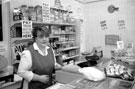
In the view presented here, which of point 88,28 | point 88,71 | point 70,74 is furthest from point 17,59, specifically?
point 88,28

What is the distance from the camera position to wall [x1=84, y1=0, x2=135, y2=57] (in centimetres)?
360

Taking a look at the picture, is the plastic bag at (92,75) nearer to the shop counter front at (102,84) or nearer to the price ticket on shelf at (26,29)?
the shop counter front at (102,84)

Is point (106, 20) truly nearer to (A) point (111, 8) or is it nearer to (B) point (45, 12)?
(A) point (111, 8)

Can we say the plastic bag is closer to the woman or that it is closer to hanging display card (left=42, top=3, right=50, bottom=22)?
the woman

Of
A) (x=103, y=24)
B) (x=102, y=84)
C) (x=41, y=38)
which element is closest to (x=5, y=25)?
(x=41, y=38)

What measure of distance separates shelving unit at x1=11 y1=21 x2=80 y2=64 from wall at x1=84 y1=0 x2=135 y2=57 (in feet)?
3.35

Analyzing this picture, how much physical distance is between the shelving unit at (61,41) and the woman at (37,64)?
0.59m

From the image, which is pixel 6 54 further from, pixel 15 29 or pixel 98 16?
pixel 98 16

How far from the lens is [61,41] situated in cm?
288

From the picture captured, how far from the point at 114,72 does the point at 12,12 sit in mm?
1777

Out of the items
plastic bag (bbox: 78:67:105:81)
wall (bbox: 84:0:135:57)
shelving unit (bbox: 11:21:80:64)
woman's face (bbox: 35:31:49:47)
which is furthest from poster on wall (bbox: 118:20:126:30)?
plastic bag (bbox: 78:67:105:81)

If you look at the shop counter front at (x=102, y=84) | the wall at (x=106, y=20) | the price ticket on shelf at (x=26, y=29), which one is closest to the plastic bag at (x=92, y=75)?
the shop counter front at (x=102, y=84)

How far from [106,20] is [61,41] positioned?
6.01 ft

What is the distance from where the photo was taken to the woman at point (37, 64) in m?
1.48
